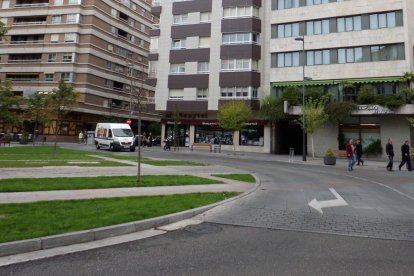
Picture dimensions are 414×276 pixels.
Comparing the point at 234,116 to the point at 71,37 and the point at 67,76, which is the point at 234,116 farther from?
the point at 71,37

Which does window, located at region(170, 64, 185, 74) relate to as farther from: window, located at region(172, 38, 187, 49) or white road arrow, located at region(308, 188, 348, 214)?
white road arrow, located at region(308, 188, 348, 214)

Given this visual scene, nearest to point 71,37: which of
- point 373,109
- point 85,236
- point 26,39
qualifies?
point 26,39

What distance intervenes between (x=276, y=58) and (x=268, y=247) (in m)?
36.5

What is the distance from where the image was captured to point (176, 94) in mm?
44594

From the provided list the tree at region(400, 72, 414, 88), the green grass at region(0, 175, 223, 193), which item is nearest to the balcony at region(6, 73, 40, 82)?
the tree at region(400, 72, 414, 88)

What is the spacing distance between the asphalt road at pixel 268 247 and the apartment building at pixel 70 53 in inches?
1822

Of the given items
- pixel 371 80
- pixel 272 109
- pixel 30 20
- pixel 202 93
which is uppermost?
pixel 30 20

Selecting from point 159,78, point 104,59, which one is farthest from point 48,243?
point 104,59

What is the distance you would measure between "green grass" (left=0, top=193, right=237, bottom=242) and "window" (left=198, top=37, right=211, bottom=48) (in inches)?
1407

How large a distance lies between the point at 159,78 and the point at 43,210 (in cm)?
3904

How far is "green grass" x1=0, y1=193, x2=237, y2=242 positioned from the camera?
6055 mm

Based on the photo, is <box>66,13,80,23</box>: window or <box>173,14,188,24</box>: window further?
<box>66,13,80,23</box>: window

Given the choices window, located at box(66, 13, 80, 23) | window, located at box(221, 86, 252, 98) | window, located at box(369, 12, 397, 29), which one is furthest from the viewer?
window, located at box(66, 13, 80, 23)

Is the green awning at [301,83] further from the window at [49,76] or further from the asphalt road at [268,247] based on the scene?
the window at [49,76]
